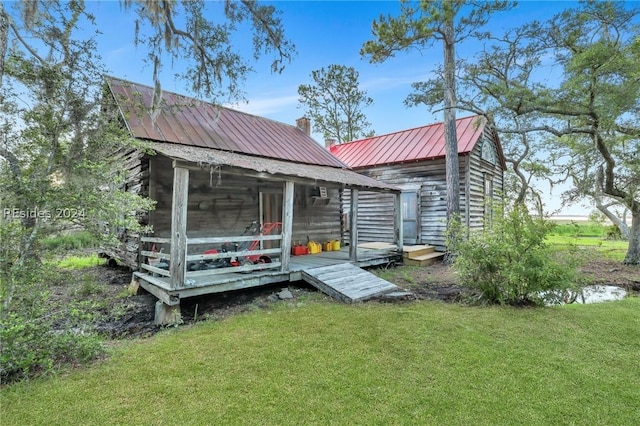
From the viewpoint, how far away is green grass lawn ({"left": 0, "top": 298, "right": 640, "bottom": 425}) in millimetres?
2660

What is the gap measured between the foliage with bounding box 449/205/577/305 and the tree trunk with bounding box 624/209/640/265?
7.56 m

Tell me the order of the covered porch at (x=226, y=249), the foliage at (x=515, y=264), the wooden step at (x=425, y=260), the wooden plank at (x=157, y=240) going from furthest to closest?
the wooden step at (x=425, y=260) → the wooden plank at (x=157, y=240) → the foliage at (x=515, y=264) → the covered porch at (x=226, y=249)

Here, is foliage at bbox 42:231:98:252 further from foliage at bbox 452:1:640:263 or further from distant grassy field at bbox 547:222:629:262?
foliage at bbox 452:1:640:263

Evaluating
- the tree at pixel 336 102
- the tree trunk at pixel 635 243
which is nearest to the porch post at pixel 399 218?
the tree trunk at pixel 635 243

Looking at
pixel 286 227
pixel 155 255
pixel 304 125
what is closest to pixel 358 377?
pixel 286 227

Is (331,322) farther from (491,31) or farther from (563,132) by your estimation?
(491,31)

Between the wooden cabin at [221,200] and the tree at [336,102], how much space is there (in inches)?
499

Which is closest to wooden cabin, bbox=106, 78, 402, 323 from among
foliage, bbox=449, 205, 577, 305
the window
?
foliage, bbox=449, 205, 577, 305

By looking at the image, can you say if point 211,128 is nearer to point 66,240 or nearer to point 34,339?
point 66,240

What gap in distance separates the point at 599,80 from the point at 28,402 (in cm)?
1282

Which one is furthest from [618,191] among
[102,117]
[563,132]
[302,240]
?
[102,117]

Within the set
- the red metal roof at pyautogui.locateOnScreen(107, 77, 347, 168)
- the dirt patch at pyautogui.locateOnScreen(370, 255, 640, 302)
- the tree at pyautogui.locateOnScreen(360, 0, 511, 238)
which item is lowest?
the dirt patch at pyautogui.locateOnScreen(370, 255, 640, 302)

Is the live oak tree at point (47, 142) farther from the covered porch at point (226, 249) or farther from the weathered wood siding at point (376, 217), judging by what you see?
the weathered wood siding at point (376, 217)

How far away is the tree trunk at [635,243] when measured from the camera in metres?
10.5
